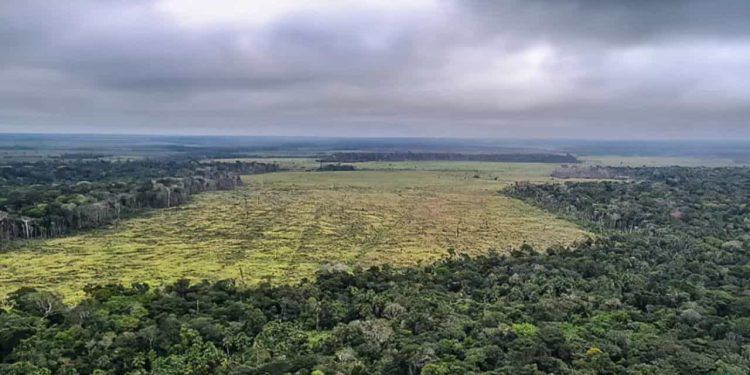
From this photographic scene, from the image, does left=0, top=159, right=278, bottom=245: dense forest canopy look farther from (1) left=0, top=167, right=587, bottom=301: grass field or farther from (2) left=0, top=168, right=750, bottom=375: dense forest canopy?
(2) left=0, top=168, right=750, bottom=375: dense forest canopy

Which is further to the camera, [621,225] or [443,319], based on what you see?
[621,225]

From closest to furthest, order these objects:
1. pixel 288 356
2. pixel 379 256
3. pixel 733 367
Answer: pixel 733 367 < pixel 288 356 < pixel 379 256

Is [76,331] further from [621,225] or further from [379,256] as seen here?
[621,225]

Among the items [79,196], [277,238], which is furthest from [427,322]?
[79,196]

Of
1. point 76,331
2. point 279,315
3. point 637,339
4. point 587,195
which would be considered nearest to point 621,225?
point 587,195

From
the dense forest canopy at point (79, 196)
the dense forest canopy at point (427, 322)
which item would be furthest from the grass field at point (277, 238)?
the dense forest canopy at point (427, 322)

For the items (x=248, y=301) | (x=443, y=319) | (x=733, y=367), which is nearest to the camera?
(x=733, y=367)

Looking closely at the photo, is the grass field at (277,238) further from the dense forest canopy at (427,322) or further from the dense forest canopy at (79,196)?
the dense forest canopy at (427,322)
